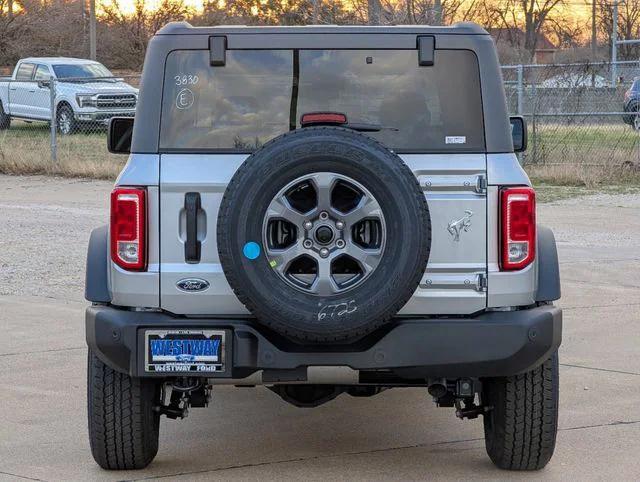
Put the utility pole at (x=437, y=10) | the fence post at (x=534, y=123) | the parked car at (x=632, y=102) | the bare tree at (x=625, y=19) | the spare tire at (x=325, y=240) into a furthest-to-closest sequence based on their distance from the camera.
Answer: the bare tree at (x=625, y=19) < the utility pole at (x=437, y=10) < the parked car at (x=632, y=102) < the fence post at (x=534, y=123) < the spare tire at (x=325, y=240)

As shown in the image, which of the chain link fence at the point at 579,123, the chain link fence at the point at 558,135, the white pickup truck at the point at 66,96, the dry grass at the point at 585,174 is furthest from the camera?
the white pickup truck at the point at 66,96

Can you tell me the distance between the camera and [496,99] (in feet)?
16.6

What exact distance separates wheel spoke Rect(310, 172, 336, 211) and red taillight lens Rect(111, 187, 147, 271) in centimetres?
74

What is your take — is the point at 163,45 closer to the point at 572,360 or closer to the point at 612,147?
the point at 572,360

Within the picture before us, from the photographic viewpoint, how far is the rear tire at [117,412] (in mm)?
5160

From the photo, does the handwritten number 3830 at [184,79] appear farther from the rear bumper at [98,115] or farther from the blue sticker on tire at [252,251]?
the rear bumper at [98,115]

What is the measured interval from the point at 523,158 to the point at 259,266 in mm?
15437

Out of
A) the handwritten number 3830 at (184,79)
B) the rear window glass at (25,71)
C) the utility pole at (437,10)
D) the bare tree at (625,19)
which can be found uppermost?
the bare tree at (625,19)

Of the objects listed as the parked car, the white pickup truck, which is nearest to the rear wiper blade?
the parked car

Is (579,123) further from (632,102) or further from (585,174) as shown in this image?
(632,102)

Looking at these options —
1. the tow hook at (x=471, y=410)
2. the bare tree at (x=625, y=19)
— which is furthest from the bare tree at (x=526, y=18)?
the tow hook at (x=471, y=410)

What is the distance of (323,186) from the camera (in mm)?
4602

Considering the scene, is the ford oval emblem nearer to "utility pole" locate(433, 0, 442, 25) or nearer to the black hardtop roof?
the black hardtop roof

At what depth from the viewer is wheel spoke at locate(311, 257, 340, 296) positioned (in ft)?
15.1
